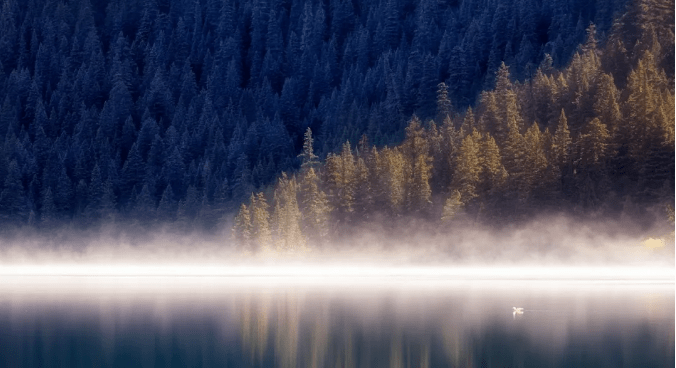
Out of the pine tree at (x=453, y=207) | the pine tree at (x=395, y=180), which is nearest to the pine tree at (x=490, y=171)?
the pine tree at (x=453, y=207)

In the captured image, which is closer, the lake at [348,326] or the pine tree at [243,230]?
the lake at [348,326]

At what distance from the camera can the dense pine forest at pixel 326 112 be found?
81.4 m

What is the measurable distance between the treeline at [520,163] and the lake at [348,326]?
40.7 ft

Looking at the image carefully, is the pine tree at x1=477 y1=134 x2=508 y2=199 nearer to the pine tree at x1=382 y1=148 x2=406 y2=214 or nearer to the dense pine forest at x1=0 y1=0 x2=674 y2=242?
the dense pine forest at x1=0 y1=0 x2=674 y2=242

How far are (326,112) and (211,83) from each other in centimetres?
2401

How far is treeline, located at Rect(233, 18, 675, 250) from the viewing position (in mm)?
77125

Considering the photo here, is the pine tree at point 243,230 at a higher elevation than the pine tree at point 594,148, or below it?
below

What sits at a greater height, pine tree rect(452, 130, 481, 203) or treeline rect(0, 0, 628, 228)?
treeline rect(0, 0, 628, 228)

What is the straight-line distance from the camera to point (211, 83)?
147250 mm

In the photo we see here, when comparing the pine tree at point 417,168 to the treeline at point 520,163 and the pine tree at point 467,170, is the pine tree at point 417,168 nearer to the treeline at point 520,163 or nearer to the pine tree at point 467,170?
the treeline at point 520,163

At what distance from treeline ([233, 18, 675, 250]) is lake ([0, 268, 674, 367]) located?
12410mm

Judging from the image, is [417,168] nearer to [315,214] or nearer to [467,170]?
[467,170]

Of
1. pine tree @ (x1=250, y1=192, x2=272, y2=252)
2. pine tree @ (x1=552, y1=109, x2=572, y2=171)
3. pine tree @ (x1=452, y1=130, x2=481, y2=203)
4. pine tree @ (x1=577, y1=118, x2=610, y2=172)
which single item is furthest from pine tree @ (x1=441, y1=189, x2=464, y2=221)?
pine tree @ (x1=250, y1=192, x2=272, y2=252)

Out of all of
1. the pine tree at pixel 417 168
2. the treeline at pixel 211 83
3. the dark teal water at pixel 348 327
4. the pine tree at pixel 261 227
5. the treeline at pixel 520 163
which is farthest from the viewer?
the treeline at pixel 211 83
